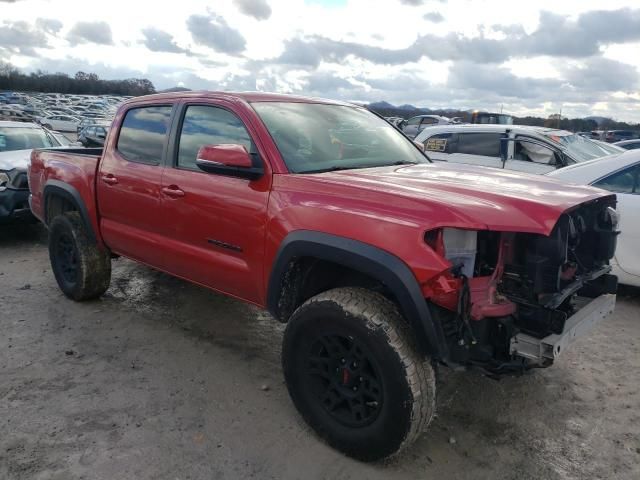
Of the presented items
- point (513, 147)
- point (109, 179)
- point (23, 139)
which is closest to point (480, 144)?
point (513, 147)

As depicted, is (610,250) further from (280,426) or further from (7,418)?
(7,418)

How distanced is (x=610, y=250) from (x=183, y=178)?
8.94 ft

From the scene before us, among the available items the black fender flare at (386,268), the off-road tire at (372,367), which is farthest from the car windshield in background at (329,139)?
the off-road tire at (372,367)

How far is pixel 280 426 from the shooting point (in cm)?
318

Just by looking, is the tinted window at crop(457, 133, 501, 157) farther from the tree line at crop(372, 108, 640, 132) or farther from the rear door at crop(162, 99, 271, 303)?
the tree line at crop(372, 108, 640, 132)

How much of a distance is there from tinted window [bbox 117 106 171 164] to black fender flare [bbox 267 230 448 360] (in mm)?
1731

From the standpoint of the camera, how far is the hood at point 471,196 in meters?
2.45

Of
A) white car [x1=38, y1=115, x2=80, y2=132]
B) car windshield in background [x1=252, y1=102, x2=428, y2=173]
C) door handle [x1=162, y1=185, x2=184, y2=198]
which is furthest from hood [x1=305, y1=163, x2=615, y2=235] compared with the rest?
white car [x1=38, y1=115, x2=80, y2=132]

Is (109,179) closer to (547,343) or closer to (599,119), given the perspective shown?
(547,343)

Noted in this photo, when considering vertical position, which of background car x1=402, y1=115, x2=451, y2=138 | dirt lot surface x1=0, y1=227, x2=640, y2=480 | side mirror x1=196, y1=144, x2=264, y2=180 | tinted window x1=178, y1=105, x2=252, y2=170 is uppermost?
background car x1=402, y1=115, x2=451, y2=138

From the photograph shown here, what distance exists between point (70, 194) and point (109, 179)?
0.67 m

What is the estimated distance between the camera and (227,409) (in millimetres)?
3354

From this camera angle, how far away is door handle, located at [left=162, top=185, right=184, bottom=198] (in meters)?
3.72

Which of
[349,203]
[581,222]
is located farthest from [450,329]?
[581,222]
